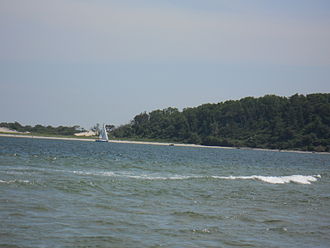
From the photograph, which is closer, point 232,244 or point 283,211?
point 232,244

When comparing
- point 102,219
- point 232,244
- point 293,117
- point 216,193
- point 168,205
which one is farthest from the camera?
point 293,117

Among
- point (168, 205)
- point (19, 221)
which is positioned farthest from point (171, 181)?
point (19, 221)

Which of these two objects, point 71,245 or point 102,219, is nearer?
point 71,245

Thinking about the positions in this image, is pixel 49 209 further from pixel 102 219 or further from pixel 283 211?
pixel 283 211

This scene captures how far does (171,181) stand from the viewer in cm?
3553

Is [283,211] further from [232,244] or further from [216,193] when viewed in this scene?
[232,244]

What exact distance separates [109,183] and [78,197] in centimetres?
693

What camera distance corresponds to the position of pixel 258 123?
7835 inches

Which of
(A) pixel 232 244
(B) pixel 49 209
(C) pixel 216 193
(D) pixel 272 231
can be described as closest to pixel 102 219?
(B) pixel 49 209

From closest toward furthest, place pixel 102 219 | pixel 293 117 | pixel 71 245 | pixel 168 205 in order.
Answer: pixel 71 245
pixel 102 219
pixel 168 205
pixel 293 117

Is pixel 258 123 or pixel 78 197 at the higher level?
pixel 258 123

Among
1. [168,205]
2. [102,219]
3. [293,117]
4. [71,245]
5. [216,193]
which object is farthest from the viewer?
[293,117]

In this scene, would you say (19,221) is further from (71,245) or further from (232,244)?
(232,244)

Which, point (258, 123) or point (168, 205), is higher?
point (258, 123)
